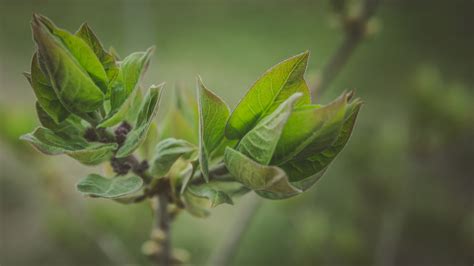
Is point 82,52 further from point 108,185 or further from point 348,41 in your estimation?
point 348,41

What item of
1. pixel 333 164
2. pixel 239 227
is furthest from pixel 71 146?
pixel 333 164

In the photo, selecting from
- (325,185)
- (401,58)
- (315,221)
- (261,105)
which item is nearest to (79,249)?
(315,221)

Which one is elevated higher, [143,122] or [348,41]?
[348,41]

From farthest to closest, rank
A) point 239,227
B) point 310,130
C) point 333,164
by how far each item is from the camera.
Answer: point 333,164, point 239,227, point 310,130

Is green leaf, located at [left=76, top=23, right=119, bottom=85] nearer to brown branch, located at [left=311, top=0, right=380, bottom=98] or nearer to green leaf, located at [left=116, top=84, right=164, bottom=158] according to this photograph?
green leaf, located at [left=116, top=84, right=164, bottom=158]

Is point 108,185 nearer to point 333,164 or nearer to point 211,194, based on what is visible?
point 211,194

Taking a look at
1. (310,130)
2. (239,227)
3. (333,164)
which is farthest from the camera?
(333,164)

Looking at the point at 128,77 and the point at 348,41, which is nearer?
the point at 128,77
